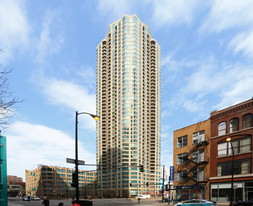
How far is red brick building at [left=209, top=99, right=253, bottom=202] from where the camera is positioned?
37125 mm

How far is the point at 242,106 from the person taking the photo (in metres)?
39.3

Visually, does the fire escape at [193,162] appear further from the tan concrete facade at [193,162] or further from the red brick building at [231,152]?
the red brick building at [231,152]

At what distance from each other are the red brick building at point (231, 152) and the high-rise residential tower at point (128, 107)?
130323 millimetres

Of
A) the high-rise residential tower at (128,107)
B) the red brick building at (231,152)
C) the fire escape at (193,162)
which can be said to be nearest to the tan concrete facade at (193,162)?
the fire escape at (193,162)

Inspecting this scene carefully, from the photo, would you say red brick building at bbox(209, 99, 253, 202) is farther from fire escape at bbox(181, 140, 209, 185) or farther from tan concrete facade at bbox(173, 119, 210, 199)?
fire escape at bbox(181, 140, 209, 185)

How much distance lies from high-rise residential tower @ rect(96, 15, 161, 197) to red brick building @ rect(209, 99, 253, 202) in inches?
5131

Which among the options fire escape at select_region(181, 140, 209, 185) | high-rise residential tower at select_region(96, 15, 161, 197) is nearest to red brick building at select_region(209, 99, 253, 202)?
fire escape at select_region(181, 140, 209, 185)

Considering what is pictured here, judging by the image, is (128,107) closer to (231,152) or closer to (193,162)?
(193,162)

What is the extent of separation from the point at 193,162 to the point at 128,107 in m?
131

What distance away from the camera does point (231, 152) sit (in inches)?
1570

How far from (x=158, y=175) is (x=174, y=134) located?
458ft

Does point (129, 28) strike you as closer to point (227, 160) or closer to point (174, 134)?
point (174, 134)

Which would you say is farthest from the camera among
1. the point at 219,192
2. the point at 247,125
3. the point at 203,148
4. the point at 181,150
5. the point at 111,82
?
the point at 111,82

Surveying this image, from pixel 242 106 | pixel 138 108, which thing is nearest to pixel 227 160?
pixel 242 106
